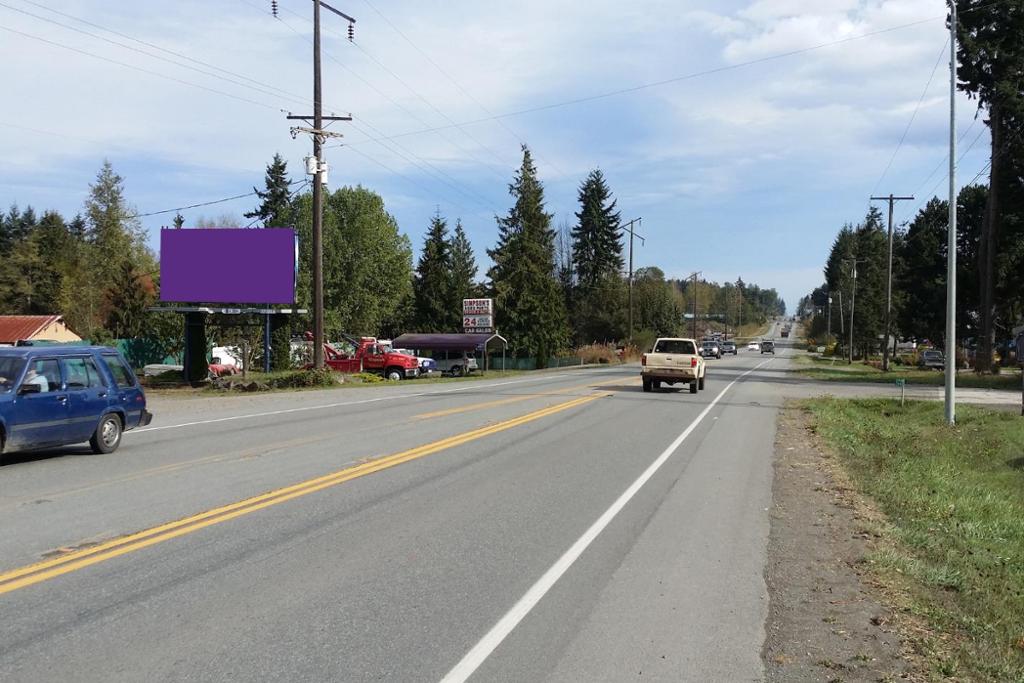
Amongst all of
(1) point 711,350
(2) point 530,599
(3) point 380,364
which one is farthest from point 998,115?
(2) point 530,599

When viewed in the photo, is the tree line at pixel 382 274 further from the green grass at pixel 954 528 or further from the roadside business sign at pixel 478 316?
the green grass at pixel 954 528

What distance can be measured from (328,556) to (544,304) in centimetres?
6946

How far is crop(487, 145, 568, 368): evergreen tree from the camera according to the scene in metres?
75.4

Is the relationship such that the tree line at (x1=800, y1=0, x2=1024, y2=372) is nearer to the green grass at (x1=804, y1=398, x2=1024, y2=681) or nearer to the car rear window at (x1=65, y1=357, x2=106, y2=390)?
the green grass at (x1=804, y1=398, x2=1024, y2=681)

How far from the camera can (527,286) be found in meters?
76.8

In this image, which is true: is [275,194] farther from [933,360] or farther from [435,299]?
[933,360]

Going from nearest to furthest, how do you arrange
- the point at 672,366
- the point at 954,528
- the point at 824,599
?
1. the point at 824,599
2. the point at 954,528
3. the point at 672,366

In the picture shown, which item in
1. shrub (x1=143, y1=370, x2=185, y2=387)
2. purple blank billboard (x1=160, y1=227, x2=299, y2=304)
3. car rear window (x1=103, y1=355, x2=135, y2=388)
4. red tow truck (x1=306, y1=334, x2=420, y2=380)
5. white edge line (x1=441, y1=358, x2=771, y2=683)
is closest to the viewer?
white edge line (x1=441, y1=358, x2=771, y2=683)

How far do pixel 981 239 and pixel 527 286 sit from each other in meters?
38.3

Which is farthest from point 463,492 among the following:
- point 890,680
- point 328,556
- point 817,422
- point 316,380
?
point 316,380

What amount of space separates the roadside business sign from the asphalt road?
1993 inches

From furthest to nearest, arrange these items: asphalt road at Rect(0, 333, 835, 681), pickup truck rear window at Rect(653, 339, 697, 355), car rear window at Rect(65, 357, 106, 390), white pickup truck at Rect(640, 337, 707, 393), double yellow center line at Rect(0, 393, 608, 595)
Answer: pickup truck rear window at Rect(653, 339, 697, 355) → white pickup truck at Rect(640, 337, 707, 393) → car rear window at Rect(65, 357, 106, 390) → double yellow center line at Rect(0, 393, 608, 595) → asphalt road at Rect(0, 333, 835, 681)

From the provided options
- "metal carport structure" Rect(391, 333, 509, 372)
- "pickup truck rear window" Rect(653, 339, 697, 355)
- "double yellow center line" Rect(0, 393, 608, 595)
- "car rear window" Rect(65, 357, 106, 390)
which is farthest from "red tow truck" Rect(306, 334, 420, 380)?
"double yellow center line" Rect(0, 393, 608, 595)

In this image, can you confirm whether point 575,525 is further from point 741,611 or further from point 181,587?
point 181,587
